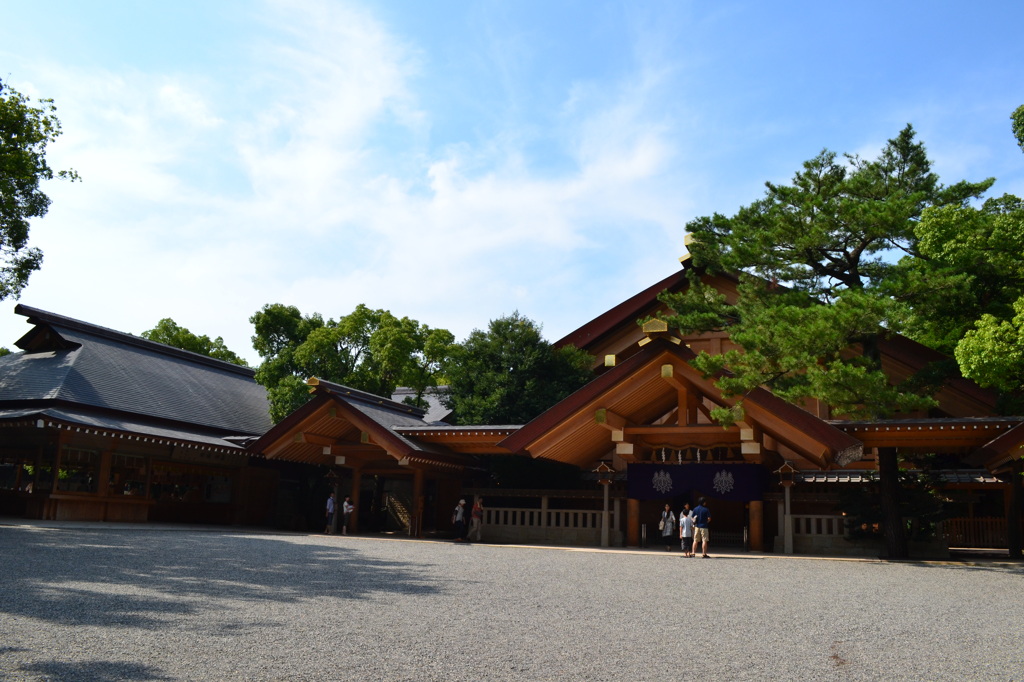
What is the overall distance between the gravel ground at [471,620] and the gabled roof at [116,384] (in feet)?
31.0

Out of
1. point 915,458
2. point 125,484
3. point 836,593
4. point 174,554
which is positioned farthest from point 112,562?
point 915,458

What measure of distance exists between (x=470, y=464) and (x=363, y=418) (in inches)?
150

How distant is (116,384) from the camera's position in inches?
917

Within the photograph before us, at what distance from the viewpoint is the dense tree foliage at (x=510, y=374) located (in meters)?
→ 22.6

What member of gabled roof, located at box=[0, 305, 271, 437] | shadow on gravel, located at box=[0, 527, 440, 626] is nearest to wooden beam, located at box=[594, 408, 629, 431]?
shadow on gravel, located at box=[0, 527, 440, 626]

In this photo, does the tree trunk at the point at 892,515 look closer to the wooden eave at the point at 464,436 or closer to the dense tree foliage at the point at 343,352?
the wooden eave at the point at 464,436

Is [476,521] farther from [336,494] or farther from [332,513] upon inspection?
[336,494]

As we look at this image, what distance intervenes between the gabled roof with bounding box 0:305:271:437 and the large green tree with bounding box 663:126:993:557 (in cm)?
1583

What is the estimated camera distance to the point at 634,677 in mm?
5336

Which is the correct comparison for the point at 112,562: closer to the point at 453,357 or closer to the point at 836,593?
the point at 836,593

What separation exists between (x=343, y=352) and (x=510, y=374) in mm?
8747

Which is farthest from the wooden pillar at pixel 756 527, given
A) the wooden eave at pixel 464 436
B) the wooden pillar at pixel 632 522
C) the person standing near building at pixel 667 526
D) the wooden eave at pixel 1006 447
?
the wooden eave at pixel 464 436

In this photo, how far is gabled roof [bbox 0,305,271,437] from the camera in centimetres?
2114

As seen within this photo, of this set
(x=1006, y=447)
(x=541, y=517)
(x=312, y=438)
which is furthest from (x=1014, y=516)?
(x=312, y=438)
